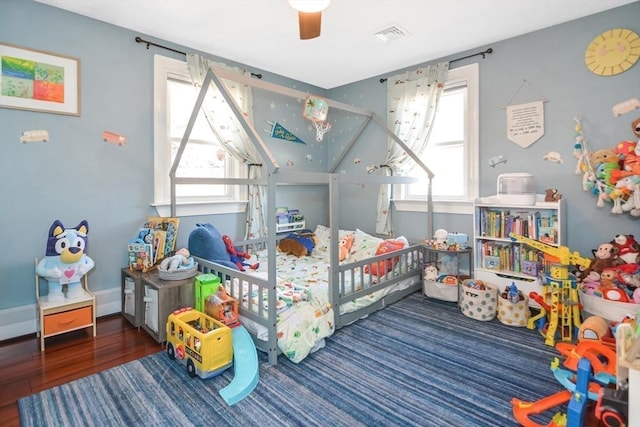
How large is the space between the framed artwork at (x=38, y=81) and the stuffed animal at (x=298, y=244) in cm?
224

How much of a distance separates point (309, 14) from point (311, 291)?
5.86 ft

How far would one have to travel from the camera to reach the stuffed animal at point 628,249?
89.0 inches

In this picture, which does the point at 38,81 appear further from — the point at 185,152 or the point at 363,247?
the point at 363,247

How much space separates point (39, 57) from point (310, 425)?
309 cm

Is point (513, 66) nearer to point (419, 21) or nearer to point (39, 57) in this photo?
point (419, 21)

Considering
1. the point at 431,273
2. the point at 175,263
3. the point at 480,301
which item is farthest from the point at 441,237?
the point at 175,263

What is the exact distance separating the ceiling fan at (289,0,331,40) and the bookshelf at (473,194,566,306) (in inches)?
80.5

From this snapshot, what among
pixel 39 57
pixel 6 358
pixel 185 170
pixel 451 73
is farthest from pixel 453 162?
pixel 6 358

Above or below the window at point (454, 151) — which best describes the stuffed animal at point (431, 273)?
below

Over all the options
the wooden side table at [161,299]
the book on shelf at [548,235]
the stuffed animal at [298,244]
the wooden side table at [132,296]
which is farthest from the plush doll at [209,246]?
the book on shelf at [548,235]

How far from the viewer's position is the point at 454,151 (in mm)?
3578

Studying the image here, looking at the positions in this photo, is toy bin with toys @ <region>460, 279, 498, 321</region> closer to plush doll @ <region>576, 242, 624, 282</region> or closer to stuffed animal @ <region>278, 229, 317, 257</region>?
plush doll @ <region>576, 242, 624, 282</region>

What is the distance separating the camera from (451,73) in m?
3.44

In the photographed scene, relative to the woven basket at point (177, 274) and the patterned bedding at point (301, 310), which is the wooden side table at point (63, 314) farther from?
the patterned bedding at point (301, 310)
